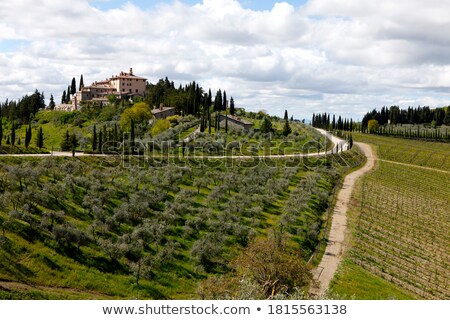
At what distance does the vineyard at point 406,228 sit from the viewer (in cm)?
4356

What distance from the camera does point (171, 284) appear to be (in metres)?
34.8

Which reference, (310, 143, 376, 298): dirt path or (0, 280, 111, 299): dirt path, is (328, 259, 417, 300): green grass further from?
(0, 280, 111, 299): dirt path

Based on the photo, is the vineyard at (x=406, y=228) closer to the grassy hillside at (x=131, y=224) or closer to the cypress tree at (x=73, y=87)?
the grassy hillside at (x=131, y=224)

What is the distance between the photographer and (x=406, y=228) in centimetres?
5875

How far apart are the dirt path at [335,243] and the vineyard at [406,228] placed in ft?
4.59

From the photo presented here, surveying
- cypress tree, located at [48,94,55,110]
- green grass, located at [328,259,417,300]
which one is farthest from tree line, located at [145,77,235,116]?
green grass, located at [328,259,417,300]

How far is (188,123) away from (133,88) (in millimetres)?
52541

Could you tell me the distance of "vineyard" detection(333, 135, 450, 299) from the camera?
1715 inches

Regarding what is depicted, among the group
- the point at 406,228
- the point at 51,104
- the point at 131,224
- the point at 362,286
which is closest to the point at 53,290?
the point at 131,224

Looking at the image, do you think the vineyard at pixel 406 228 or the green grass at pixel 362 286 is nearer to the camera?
the green grass at pixel 362 286

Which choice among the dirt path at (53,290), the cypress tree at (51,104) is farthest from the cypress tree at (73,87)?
the dirt path at (53,290)

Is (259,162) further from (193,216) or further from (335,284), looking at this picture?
(335,284)

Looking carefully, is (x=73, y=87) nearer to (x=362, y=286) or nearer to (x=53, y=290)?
(x=53, y=290)

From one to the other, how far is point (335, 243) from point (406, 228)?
52.5 feet
